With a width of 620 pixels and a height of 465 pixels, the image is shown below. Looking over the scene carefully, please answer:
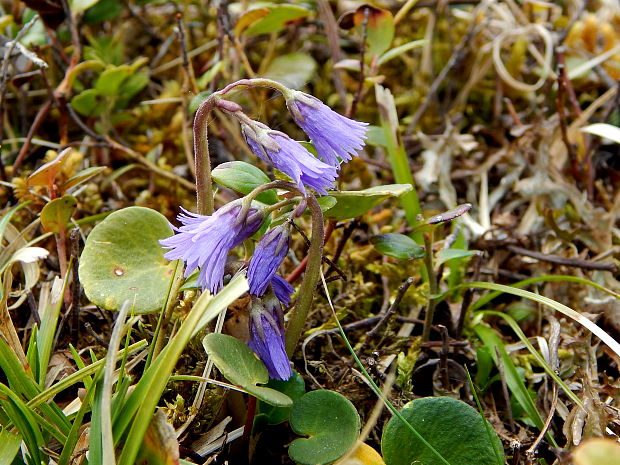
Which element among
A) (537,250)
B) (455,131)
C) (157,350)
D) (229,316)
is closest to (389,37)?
(455,131)

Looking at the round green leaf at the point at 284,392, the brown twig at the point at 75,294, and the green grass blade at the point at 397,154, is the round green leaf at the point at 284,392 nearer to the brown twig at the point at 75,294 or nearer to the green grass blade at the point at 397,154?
the brown twig at the point at 75,294

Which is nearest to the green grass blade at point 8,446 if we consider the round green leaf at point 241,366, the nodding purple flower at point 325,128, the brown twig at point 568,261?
Answer: the round green leaf at point 241,366

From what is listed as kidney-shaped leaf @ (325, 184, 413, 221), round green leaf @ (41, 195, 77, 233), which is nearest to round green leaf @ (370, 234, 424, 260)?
kidney-shaped leaf @ (325, 184, 413, 221)

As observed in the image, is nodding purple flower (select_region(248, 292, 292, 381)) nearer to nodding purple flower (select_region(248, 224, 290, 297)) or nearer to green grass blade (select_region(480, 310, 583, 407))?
nodding purple flower (select_region(248, 224, 290, 297))

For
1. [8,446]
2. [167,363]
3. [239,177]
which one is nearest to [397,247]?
[239,177]

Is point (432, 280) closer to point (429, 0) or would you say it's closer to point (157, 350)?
point (157, 350)
